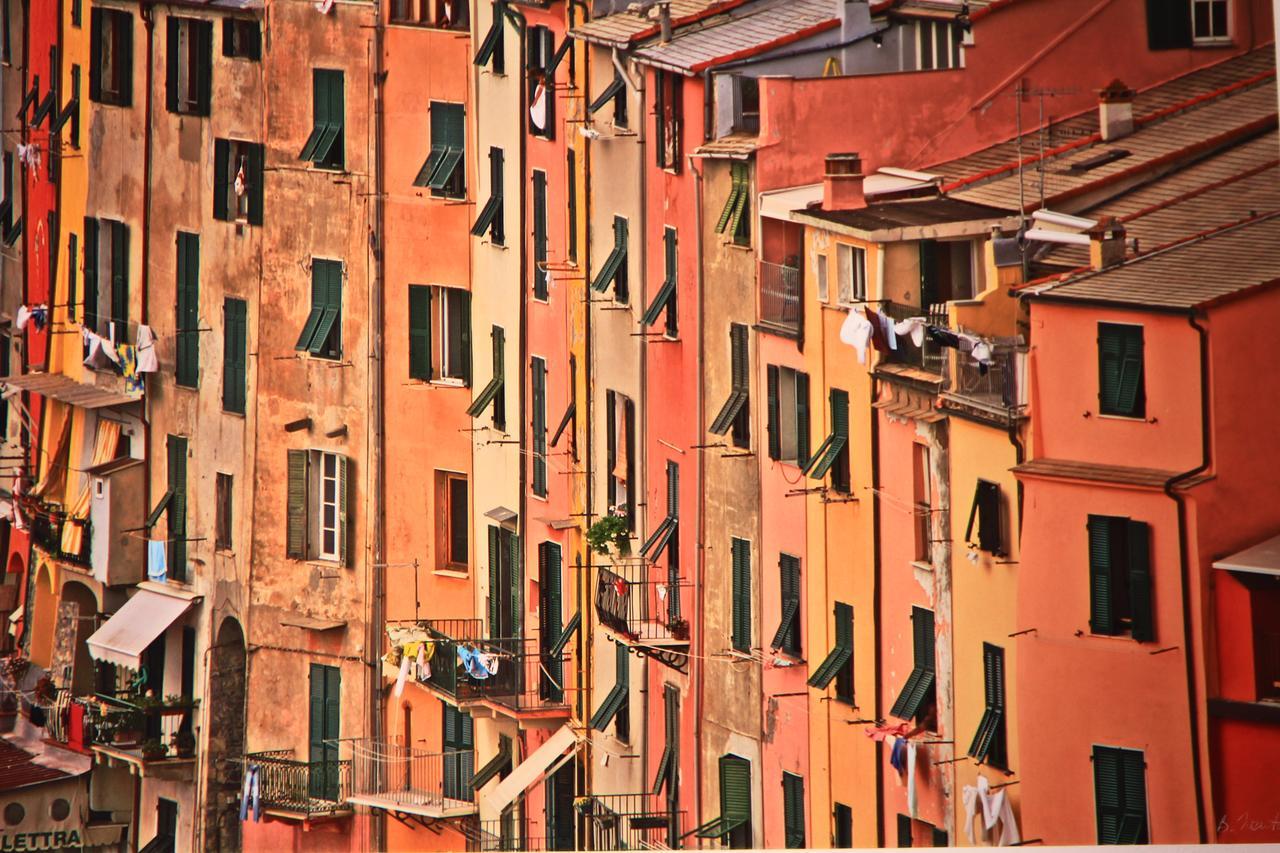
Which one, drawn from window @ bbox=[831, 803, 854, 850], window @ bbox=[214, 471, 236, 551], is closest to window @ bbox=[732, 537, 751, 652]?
window @ bbox=[831, 803, 854, 850]

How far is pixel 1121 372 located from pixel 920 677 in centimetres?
255

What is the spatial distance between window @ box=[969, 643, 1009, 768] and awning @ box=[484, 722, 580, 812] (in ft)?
14.6

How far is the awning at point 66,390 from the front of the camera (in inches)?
927

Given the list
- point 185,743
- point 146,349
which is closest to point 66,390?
point 146,349

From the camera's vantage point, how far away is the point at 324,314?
23.6 m

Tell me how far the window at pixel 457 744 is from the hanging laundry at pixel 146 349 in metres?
3.38

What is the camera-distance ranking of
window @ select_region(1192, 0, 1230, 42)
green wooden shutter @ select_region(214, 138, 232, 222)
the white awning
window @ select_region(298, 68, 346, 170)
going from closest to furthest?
the white awning < window @ select_region(1192, 0, 1230, 42) < window @ select_region(298, 68, 346, 170) < green wooden shutter @ select_region(214, 138, 232, 222)

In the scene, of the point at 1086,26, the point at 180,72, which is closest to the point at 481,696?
the point at 180,72

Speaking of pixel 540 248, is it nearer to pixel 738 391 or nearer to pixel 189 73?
pixel 738 391

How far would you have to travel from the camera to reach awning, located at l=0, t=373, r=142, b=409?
23.5 metres

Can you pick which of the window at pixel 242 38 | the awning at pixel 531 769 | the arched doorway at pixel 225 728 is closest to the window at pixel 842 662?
the awning at pixel 531 769

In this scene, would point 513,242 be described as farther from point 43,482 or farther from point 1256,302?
point 1256,302

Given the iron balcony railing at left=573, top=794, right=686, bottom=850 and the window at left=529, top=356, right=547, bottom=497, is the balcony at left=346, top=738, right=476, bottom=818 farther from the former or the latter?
the window at left=529, top=356, right=547, bottom=497

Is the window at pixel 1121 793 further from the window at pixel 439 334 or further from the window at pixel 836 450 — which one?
the window at pixel 439 334
